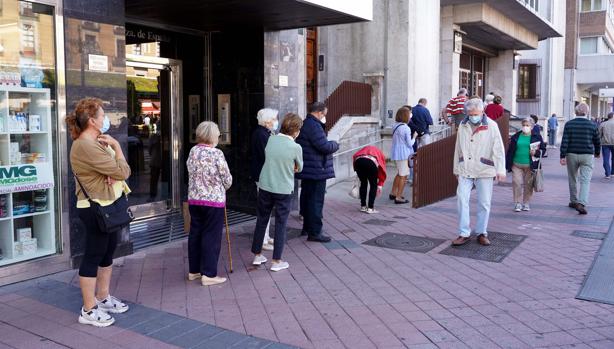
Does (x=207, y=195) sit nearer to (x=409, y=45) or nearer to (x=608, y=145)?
(x=409, y=45)

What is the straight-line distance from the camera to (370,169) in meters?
8.93

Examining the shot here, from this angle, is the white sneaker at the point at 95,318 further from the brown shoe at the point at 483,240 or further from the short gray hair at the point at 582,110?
the short gray hair at the point at 582,110

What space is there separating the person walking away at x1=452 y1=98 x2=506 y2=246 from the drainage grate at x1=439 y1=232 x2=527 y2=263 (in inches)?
4.3

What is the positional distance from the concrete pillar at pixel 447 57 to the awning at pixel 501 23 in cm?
24

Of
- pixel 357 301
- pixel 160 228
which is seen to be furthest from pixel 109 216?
pixel 160 228

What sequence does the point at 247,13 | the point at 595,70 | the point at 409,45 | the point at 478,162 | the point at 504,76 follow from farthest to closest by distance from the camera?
1. the point at 595,70
2. the point at 504,76
3. the point at 409,45
4. the point at 247,13
5. the point at 478,162

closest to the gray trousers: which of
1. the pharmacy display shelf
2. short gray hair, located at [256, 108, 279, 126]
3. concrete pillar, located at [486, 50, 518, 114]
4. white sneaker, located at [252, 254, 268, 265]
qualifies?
short gray hair, located at [256, 108, 279, 126]

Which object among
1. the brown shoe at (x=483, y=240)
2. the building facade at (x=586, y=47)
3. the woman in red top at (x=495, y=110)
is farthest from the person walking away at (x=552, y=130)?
the brown shoe at (x=483, y=240)

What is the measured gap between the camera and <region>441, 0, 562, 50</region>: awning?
56.2ft

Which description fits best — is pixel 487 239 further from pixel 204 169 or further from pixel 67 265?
pixel 67 265

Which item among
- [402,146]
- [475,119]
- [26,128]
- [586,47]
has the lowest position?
[402,146]

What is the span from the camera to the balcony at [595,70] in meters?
41.2

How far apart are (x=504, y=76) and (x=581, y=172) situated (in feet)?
52.9

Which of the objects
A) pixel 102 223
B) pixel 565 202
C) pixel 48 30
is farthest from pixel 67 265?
pixel 565 202
